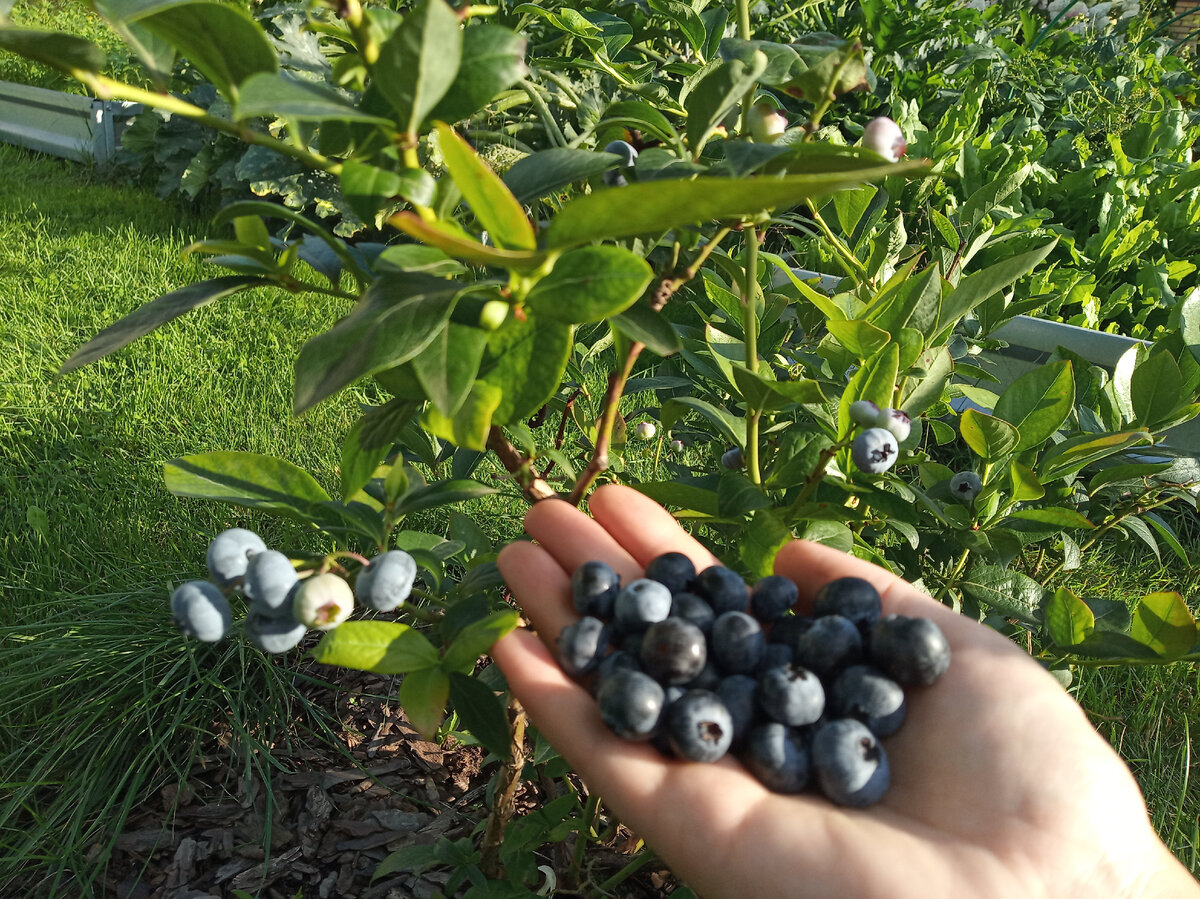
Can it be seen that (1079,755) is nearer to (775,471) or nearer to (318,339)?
(775,471)

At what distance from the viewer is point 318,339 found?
61cm

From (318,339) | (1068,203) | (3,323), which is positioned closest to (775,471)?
(318,339)

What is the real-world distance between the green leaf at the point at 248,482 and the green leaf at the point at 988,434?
2.31 feet

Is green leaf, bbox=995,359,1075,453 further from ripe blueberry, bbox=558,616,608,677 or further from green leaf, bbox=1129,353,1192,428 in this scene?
ripe blueberry, bbox=558,616,608,677

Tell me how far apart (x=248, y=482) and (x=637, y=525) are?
1.46 feet

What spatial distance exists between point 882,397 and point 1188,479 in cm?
55

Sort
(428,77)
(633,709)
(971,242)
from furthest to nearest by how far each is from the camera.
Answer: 1. (971,242)
2. (633,709)
3. (428,77)

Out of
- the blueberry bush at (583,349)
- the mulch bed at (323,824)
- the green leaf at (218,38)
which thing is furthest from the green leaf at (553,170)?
the mulch bed at (323,824)

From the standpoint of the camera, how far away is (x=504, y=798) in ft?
3.90

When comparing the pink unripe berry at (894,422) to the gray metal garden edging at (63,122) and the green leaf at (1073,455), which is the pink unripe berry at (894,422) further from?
the gray metal garden edging at (63,122)

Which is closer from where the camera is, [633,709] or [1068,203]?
[633,709]

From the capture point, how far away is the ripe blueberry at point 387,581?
75cm

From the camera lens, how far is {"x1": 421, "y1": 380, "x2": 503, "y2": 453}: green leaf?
66 centimetres

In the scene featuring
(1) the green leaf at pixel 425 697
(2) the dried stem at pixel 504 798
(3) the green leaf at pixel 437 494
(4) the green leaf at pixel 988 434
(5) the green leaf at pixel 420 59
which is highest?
(5) the green leaf at pixel 420 59
